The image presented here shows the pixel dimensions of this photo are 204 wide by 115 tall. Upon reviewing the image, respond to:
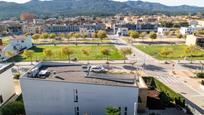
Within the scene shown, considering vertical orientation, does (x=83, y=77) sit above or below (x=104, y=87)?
above

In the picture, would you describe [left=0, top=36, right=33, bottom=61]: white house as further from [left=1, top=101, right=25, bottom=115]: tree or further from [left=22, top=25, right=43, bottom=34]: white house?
[left=22, top=25, right=43, bottom=34]: white house

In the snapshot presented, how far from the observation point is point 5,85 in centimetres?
3478

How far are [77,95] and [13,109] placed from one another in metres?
8.70

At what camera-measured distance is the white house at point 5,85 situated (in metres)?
33.5

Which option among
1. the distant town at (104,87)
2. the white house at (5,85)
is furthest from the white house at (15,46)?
the white house at (5,85)

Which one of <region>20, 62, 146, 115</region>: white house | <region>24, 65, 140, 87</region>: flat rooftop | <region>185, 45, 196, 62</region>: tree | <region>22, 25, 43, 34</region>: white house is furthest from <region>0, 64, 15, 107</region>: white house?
<region>22, 25, 43, 34</region>: white house

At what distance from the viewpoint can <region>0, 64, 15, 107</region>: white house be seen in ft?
110

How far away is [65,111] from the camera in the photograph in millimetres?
26203

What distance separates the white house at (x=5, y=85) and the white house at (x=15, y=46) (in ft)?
96.4

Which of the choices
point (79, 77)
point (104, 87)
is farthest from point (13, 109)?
point (104, 87)

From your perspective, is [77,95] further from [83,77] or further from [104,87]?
[104,87]

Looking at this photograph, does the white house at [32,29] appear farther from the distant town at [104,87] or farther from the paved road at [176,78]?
the paved road at [176,78]

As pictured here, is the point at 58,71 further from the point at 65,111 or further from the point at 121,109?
the point at 121,109

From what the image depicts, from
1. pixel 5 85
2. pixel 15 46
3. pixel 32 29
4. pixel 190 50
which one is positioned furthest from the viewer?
pixel 32 29
